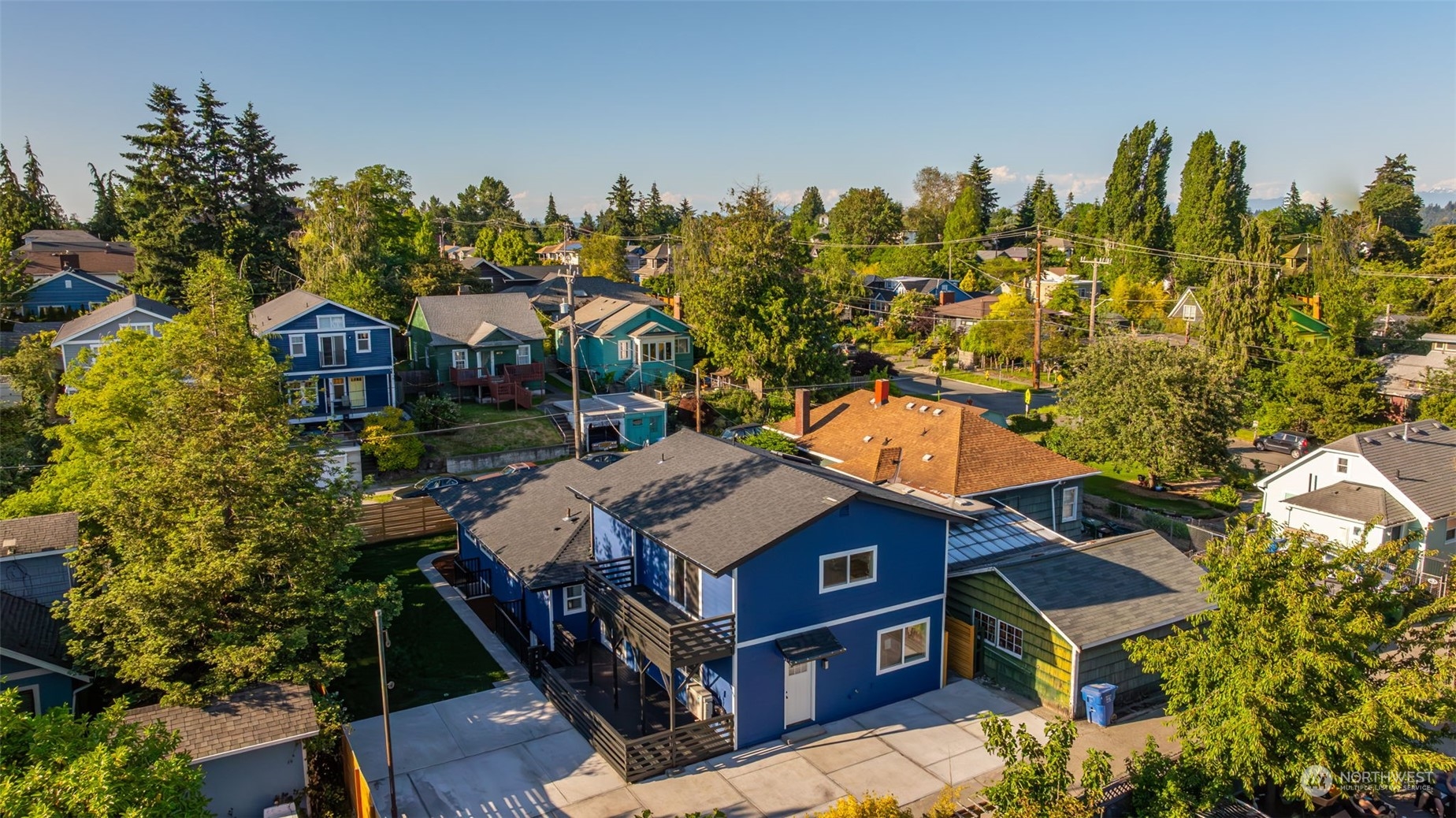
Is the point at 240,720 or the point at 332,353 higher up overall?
the point at 332,353

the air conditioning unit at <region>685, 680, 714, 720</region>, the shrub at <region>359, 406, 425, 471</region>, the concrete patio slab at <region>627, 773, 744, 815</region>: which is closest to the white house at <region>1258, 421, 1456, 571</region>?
the air conditioning unit at <region>685, 680, 714, 720</region>

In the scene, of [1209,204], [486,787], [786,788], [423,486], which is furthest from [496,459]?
[1209,204]

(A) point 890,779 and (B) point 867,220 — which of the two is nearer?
(A) point 890,779

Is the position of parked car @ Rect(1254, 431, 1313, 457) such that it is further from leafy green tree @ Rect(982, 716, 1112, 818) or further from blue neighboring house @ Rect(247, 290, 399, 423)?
blue neighboring house @ Rect(247, 290, 399, 423)

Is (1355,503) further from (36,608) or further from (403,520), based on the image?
(36,608)

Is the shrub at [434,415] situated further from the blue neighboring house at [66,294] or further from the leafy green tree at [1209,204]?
the leafy green tree at [1209,204]

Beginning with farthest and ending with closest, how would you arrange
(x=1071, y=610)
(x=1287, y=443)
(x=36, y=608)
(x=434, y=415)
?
Result: 1. (x=1287, y=443)
2. (x=434, y=415)
3. (x=1071, y=610)
4. (x=36, y=608)
